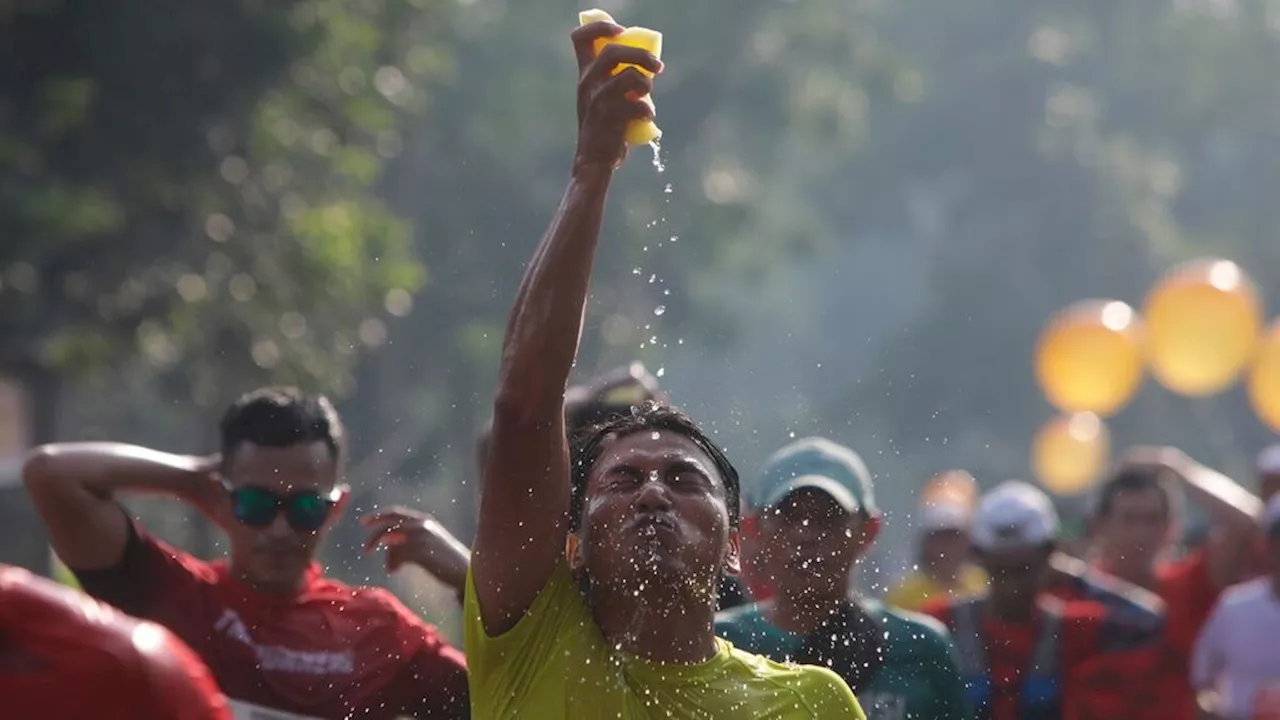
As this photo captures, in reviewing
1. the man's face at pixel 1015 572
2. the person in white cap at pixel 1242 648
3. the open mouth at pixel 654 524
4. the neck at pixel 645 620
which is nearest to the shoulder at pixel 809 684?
the neck at pixel 645 620

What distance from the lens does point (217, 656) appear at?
5.07 meters

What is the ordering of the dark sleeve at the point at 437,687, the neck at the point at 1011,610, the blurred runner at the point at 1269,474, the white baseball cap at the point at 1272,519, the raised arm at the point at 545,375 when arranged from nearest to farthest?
1. the raised arm at the point at 545,375
2. the dark sleeve at the point at 437,687
3. the neck at the point at 1011,610
4. the white baseball cap at the point at 1272,519
5. the blurred runner at the point at 1269,474

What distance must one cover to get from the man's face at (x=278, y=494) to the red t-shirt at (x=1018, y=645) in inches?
76.8

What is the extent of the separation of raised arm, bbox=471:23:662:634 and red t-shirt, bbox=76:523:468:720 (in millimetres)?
1434

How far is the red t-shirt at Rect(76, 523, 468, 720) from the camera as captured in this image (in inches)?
195

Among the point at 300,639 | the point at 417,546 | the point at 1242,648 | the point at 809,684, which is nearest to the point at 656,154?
the point at 809,684

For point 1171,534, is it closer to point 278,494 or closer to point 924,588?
point 924,588

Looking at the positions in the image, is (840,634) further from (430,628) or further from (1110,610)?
(1110,610)

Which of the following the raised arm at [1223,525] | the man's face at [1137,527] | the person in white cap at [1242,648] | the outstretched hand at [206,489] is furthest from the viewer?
the raised arm at [1223,525]

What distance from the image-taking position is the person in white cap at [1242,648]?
774 centimetres

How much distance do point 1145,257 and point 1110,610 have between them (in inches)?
1529

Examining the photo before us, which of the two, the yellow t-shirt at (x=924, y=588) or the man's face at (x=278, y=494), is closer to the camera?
the man's face at (x=278, y=494)

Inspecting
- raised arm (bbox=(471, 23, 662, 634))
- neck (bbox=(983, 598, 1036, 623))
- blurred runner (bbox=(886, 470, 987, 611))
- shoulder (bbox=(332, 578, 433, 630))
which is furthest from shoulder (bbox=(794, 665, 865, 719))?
blurred runner (bbox=(886, 470, 987, 611))

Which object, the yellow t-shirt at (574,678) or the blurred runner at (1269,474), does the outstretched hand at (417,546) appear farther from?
the blurred runner at (1269,474)
